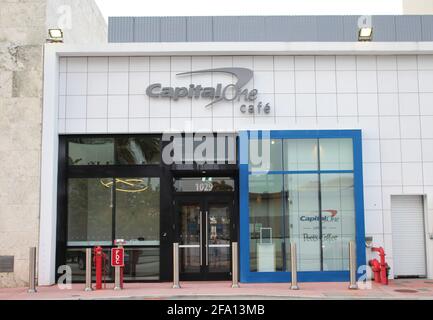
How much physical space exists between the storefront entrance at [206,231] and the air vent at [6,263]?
15.0 feet

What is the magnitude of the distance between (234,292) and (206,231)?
2.84 meters

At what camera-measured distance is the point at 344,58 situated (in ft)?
52.6

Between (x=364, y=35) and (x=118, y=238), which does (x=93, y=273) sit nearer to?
(x=118, y=238)

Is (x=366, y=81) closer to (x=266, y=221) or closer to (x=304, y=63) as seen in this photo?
(x=304, y=63)

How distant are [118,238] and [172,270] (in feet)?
5.85

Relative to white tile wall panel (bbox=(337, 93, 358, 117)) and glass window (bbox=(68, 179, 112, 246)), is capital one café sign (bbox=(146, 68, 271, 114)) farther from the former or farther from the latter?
glass window (bbox=(68, 179, 112, 246))

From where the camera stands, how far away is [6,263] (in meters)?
14.9

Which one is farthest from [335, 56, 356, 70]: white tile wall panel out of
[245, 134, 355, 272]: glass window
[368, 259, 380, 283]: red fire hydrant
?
[368, 259, 380, 283]: red fire hydrant

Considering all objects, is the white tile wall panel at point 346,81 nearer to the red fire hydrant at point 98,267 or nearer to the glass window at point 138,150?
the glass window at point 138,150

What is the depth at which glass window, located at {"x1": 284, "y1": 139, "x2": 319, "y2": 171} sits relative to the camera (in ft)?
50.3

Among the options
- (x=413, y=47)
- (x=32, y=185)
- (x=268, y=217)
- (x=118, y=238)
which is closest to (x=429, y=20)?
(x=413, y=47)

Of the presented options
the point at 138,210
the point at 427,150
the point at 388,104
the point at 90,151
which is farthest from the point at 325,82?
the point at 90,151

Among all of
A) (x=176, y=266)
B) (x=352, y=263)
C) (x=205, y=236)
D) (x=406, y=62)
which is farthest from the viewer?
(x=406, y=62)

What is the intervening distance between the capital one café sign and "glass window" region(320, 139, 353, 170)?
193 centimetres
